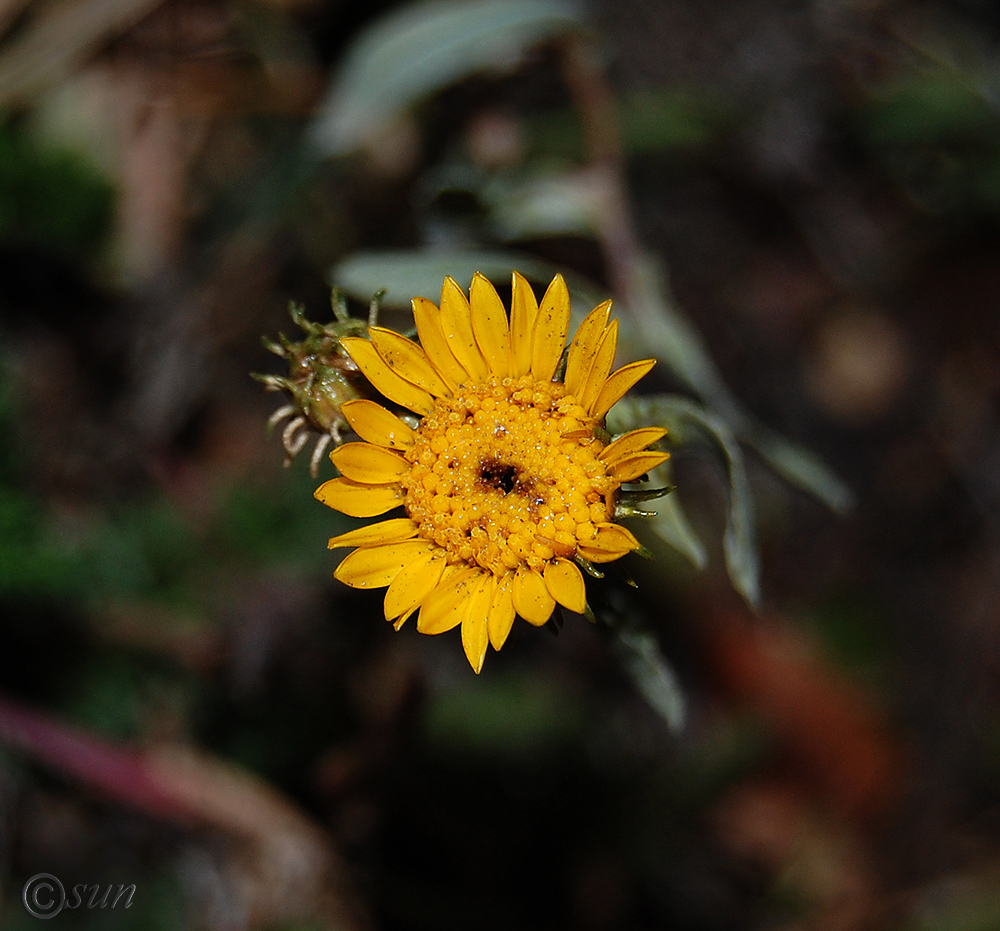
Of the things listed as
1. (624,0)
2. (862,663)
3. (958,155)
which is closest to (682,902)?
(862,663)

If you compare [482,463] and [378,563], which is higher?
[482,463]

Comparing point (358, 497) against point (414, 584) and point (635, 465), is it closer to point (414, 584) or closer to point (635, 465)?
point (414, 584)

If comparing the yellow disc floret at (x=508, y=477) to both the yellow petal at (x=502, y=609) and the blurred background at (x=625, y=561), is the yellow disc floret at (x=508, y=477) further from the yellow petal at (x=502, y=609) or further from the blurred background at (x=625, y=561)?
the blurred background at (x=625, y=561)

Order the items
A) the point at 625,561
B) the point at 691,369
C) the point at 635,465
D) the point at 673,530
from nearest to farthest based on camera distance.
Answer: the point at 635,465 < the point at 673,530 < the point at 691,369 < the point at 625,561

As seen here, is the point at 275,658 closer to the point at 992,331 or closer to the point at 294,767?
the point at 294,767

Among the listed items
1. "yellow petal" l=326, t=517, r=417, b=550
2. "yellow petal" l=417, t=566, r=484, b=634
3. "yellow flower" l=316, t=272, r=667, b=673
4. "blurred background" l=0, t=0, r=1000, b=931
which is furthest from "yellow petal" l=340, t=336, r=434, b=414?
"blurred background" l=0, t=0, r=1000, b=931

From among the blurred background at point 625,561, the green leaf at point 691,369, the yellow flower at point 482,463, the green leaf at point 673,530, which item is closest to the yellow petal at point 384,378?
the yellow flower at point 482,463

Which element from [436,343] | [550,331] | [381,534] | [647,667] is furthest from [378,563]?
[647,667]
